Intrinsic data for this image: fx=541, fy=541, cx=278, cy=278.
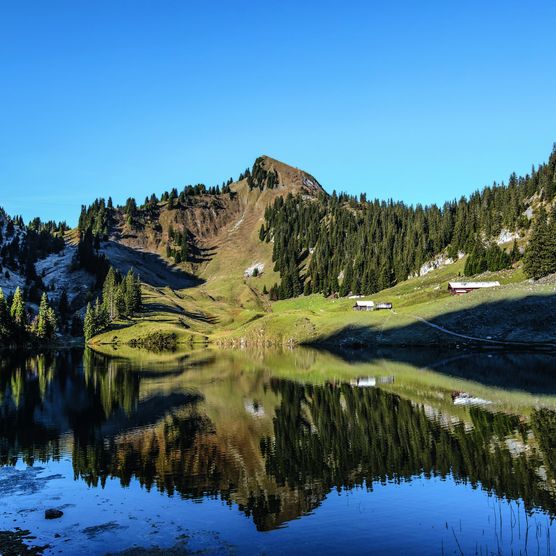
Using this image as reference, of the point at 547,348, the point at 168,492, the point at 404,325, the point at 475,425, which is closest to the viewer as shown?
the point at 168,492

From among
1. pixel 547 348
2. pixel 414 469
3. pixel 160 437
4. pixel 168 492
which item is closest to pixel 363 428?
pixel 414 469

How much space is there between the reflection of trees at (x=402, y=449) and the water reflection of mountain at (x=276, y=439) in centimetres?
11

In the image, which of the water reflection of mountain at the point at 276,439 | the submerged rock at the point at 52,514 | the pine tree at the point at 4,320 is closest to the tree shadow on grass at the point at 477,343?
the water reflection of mountain at the point at 276,439

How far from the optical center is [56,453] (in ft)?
163

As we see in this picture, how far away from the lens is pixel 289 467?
4278cm

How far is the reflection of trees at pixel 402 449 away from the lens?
127 ft

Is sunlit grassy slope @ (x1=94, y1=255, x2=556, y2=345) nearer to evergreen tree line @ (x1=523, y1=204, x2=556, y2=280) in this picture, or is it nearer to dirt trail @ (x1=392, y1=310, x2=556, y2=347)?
dirt trail @ (x1=392, y1=310, x2=556, y2=347)

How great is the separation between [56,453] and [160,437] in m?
9.92

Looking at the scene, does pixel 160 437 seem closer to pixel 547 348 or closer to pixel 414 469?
pixel 414 469

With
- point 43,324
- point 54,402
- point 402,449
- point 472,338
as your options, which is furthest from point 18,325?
point 402,449

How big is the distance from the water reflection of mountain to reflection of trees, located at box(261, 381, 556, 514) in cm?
11

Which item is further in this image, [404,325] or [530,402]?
[404,325]

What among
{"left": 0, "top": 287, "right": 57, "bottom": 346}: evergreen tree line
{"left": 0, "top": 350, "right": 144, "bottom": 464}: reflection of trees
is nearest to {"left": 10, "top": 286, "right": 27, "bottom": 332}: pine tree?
{"left": 0, "top": 287, "right": 57, "bottom": 346}: evergreen tree line

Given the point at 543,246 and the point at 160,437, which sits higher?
the point at 543,246
